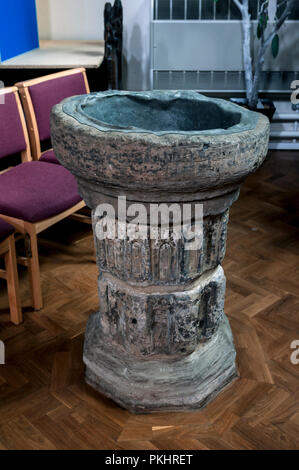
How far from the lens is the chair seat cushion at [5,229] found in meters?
2.19

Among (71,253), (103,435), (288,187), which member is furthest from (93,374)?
(288,187)

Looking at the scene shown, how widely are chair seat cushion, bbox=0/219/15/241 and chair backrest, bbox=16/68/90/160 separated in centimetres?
80

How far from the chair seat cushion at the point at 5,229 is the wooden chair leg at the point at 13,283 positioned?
5 centimetres

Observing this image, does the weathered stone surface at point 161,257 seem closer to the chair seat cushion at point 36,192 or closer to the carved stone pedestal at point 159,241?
the carved stone pedestal at point 159,241

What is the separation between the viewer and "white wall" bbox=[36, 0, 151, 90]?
163 inches

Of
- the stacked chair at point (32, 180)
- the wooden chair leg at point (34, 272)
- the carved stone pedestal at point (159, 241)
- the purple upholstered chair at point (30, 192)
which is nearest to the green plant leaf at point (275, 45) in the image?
the stacked chair at point (32, 180)

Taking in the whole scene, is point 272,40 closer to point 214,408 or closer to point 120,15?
point 120,15

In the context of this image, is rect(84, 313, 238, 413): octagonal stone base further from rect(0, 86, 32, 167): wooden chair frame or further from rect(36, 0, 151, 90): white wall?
rect(36, 0, 151, 90): white wall

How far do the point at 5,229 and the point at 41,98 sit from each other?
Answer: 37.6 inches

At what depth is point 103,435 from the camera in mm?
1862

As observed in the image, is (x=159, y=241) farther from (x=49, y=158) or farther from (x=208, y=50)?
(x=208, y=50)

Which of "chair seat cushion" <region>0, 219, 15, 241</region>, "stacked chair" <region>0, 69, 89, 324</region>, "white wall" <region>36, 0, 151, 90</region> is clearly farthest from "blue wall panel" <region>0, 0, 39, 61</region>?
"chair seat cushion" <region>0, 219, 15, 241</region>

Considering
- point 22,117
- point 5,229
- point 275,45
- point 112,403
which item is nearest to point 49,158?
point 22,117
